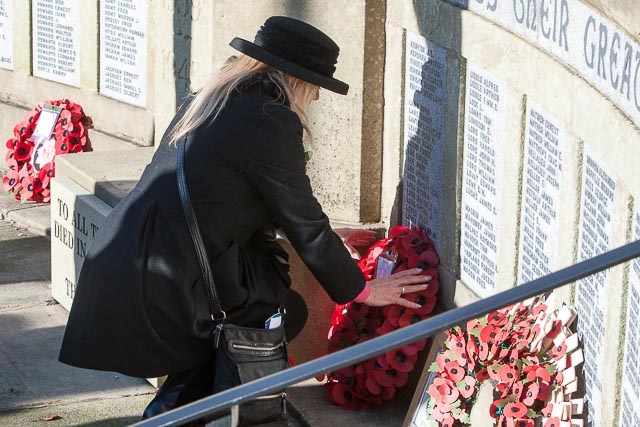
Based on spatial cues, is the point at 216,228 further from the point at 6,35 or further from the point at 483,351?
the point at 6,35

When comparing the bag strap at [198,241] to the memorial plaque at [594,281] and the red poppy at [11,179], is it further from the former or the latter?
the red poppy at [11,179]

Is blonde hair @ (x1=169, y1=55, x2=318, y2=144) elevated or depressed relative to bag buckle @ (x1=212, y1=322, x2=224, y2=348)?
elevated

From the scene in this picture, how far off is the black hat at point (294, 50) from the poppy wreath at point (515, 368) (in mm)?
974

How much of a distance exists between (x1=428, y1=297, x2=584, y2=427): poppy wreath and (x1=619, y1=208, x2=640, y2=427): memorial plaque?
33 cm

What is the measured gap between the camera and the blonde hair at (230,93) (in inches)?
145

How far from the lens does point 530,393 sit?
152 inches

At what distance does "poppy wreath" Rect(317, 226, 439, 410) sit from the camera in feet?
16.0

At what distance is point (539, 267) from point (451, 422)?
612 millimetres

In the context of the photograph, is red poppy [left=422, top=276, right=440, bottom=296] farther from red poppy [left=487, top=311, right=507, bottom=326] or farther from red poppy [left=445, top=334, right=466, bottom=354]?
red poppy [left=487, top=311, right=507, bottom=326]

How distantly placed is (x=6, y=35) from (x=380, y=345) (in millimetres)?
7826

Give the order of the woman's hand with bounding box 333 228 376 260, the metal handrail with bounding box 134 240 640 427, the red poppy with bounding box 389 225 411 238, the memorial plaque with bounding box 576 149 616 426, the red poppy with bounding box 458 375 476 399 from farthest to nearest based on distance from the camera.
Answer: the woman's hand with bounding box 333 228 376 260, the red poppy with bounding box 389 225 411 238, the red poppy with bounding box 458 375 476 399, the memorial plaque with bounding box 576 149 616 426, the metal handrail with bounding box 134 240 640 427

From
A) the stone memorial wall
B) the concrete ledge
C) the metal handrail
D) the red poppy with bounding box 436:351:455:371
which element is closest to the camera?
the metal handrail

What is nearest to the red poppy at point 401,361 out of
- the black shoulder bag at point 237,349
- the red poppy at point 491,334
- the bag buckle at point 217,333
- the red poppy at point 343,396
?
the red poppy at point 343,396

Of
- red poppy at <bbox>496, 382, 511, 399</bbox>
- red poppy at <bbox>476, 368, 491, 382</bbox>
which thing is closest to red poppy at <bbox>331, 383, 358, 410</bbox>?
red poppy at <bbox>476, 368, 491, 382</bbox>
